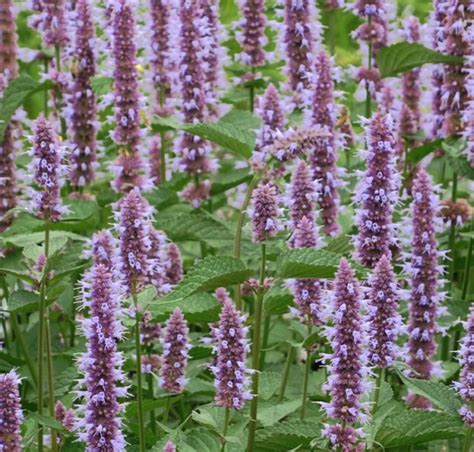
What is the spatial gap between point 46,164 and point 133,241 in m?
0.40

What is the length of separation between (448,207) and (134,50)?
1414 millimetres

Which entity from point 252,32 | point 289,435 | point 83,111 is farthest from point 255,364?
point 252,32

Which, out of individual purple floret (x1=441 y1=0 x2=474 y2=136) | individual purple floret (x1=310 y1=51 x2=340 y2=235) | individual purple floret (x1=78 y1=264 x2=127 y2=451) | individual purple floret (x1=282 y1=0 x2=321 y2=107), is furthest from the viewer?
individual purple floret (x1=282 y1=0 x2=321 y2=107)

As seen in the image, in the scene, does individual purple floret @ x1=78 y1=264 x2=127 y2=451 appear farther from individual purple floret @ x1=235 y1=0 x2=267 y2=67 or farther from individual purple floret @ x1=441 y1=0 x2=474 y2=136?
individual purple floret @ x1=235 y1=0 x2=267 y2=67

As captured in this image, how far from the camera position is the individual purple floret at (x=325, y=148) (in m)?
4.52

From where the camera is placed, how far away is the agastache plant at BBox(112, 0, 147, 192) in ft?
16.1

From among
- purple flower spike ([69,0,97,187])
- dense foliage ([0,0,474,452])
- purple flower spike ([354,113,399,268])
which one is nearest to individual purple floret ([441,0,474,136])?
dense foliage ([0,0,474,452])

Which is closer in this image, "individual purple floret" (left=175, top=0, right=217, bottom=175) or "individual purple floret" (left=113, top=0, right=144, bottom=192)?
"individual purple floret" (left=113, top=0, right=144, bottom=192)

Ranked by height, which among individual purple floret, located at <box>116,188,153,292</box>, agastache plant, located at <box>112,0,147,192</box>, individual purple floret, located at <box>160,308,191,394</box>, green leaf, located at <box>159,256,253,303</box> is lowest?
individual purple floret, located at <box>160,308,191,394</box>

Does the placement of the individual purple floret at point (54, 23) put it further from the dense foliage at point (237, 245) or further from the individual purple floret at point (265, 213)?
the individual purple floret at point (265, 213)

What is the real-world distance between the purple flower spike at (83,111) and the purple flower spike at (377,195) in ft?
6.45

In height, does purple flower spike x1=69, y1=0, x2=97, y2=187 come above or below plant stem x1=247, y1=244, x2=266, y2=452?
above

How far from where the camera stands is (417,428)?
139 inches

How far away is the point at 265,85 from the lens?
583 cm
